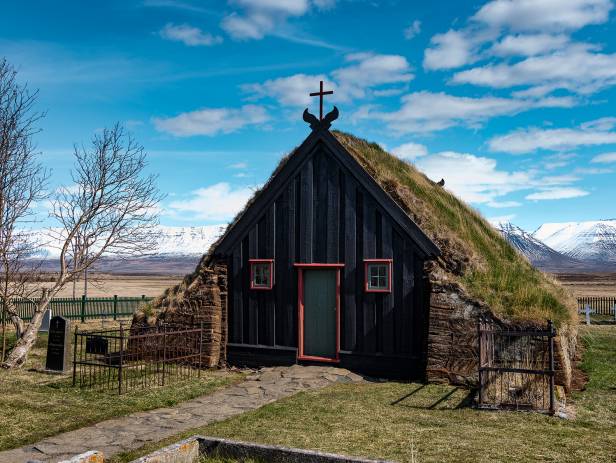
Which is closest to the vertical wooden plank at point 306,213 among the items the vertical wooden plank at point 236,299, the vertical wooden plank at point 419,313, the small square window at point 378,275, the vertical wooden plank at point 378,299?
the small square window at point 378,275

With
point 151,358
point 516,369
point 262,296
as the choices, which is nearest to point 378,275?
point 262,296

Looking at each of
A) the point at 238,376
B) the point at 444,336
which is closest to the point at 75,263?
the point at 238,376

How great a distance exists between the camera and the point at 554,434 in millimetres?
9273

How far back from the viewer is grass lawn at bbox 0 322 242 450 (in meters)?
10.0

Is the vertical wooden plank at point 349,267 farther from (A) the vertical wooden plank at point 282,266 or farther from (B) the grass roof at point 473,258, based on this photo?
(A) the vertical wooden plank at point 282,266

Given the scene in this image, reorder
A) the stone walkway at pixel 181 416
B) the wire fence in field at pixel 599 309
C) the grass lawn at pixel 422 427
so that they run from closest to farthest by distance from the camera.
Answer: the grass lawn at pixel 422 427
the stone walkway at pixel 181 416
the wire fence in field at pixel 599 309

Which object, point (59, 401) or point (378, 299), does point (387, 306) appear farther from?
point (59, 401)

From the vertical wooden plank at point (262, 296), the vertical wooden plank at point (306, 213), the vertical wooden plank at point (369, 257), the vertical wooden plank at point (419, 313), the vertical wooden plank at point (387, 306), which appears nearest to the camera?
the vertical wooden plank at point (419, 313)

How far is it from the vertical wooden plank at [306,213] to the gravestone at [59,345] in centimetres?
658

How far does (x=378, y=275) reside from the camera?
14.9 metres

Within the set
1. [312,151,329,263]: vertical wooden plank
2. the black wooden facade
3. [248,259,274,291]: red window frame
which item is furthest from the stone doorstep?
[248,259,274,291]: red window frame

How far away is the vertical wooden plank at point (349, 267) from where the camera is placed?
15109mm

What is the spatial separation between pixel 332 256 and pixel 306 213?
141 cm

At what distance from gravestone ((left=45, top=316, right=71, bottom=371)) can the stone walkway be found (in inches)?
173
